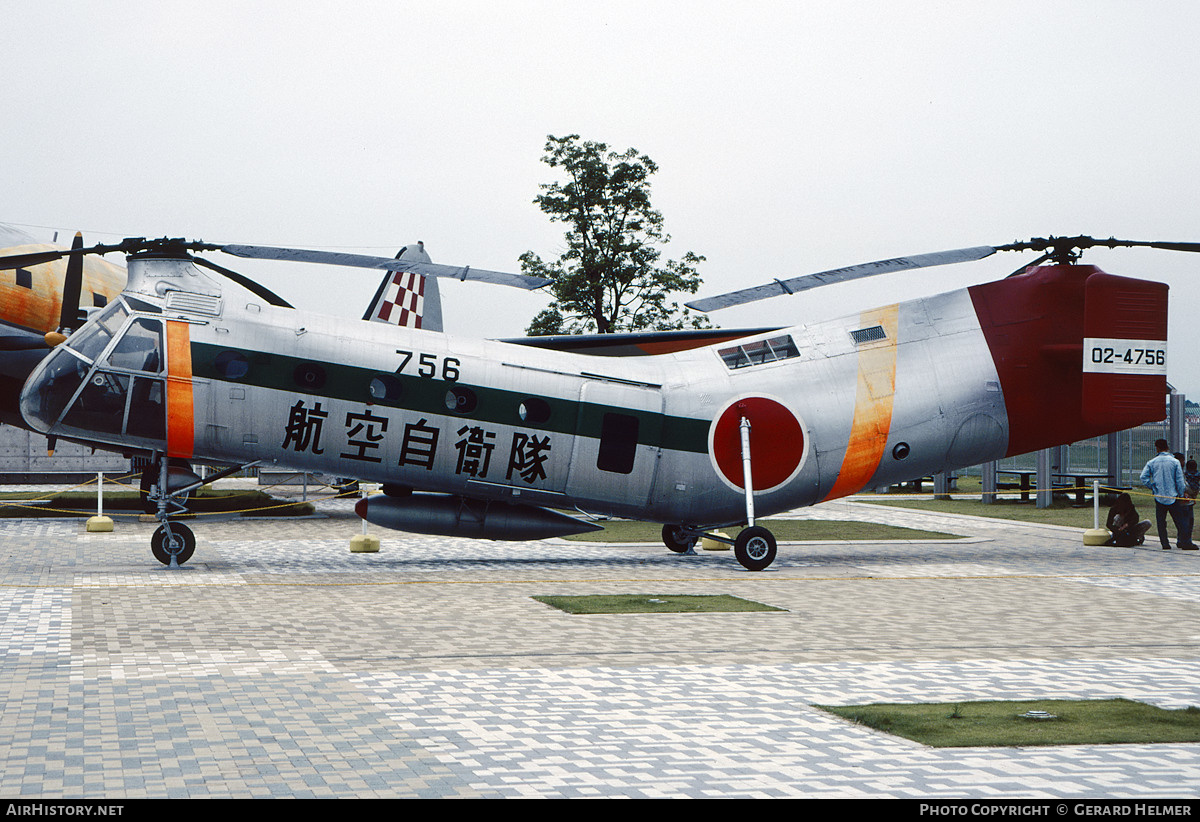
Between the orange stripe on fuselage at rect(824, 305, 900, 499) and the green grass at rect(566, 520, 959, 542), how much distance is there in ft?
16.6

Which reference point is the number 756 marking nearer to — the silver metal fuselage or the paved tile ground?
the silver metal fuselage

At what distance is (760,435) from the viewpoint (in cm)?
1838

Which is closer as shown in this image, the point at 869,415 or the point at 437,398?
the point at 437,398

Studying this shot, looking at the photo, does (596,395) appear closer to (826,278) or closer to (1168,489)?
(826,278)

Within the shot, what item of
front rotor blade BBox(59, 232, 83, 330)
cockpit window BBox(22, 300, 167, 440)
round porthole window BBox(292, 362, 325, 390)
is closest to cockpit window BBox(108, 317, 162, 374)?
cockpit window BBox(22, 300, 167, 440)

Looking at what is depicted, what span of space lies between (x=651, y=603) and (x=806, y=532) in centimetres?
1192

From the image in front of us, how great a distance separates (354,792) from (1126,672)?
A: 6970 millimetres

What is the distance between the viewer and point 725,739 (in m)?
7.61

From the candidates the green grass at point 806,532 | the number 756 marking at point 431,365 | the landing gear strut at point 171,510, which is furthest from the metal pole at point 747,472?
the landing gear strut at point 171,510

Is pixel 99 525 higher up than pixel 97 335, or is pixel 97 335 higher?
pixel 97 335

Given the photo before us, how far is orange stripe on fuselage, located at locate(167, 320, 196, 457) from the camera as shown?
54.1 ft

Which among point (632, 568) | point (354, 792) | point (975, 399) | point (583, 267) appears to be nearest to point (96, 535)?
point (632, 568)

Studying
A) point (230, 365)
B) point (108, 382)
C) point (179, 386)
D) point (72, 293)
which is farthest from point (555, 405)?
point (72, 293)

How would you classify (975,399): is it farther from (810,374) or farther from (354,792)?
(354,792)
